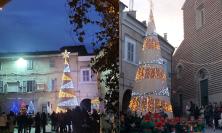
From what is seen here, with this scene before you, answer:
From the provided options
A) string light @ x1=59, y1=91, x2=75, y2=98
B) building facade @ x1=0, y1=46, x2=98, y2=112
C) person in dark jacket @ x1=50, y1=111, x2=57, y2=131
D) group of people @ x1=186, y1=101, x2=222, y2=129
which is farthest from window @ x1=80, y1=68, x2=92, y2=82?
group of people @ x1=186, y1=101, x2=222, y2=129

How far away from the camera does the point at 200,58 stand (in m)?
1.54

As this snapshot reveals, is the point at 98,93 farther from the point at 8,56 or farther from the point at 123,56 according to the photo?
the point at 8,56

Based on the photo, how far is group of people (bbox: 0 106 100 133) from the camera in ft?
6.38

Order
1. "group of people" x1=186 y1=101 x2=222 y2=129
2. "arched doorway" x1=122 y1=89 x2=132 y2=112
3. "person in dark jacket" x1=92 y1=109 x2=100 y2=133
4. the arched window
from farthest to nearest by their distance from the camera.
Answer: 1. "person in dark jacket" x1=92 y1=109 x2=100 y2=133
2. "arched doorway" x1=122 y1=89 x2=132 y2=112
3. the arched window
4. "group of people" x1=186 y1=101 x2=222 y2=129

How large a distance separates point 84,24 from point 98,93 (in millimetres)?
447

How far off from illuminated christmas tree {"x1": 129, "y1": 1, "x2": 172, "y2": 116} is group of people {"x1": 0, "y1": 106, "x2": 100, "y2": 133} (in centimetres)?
38

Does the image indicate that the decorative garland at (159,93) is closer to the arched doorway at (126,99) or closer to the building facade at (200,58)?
the building facade at (200,58)

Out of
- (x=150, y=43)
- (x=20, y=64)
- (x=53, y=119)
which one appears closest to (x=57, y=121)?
(x=53, y=119)

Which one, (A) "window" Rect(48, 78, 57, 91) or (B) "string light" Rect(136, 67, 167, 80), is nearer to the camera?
(B) "string light" Rect(136, 67, 167, 80)

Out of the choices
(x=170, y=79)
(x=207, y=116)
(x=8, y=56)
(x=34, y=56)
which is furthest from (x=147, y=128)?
(x=8, y=56)

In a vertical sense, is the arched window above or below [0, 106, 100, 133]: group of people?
above

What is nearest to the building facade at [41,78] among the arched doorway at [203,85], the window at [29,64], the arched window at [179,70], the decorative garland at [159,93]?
the window at [29,64]

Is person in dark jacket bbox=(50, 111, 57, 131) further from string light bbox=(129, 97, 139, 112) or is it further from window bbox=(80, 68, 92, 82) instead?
string light bbox=(129, 97, 139, 112)

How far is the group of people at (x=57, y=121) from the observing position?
1.95 meters
